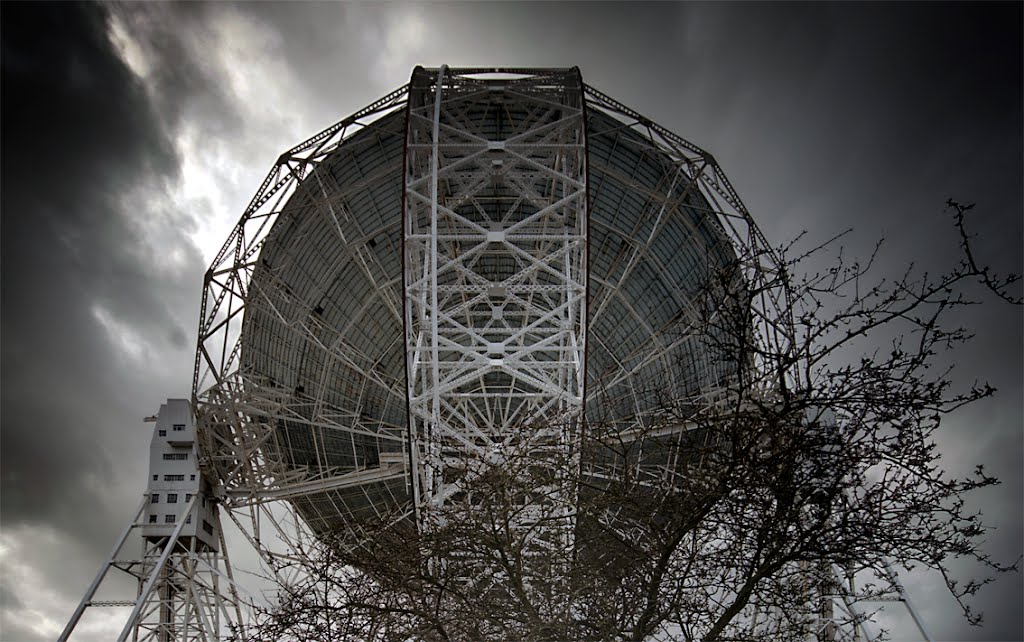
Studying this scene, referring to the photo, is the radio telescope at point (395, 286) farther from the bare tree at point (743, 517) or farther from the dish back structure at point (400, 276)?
the bare tree at point (743, 517)

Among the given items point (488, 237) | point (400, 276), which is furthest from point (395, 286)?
point (488, 237)

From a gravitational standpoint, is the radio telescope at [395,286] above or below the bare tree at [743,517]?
above

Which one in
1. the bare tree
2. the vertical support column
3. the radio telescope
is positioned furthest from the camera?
the radio telescope

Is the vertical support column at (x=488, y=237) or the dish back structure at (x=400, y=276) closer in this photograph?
the vertical support column at (x=488, y=237)

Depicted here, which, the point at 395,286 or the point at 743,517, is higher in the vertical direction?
the point at 395,286

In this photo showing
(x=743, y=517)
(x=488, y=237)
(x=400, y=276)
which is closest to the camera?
(x=743, y=517)

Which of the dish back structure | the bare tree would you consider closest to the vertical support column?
the dish back structure

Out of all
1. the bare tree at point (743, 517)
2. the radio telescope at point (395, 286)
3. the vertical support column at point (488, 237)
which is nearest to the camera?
the bare tree at point (743, 517)

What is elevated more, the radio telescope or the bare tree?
the radio telescope

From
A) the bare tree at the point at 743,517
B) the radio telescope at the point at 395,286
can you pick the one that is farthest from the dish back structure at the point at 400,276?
the bare tree at the point at 743,517

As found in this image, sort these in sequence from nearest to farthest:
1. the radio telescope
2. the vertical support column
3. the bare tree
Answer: the bare tree, the vertical support column, the radio telescope

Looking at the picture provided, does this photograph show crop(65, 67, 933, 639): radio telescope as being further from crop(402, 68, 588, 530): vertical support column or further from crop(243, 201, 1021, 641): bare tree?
crop(243, 201, 1021, 641): bare tree

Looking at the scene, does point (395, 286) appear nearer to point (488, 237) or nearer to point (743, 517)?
point (488, 237)

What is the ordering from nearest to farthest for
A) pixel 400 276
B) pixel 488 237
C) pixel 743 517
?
pixel 743 517
pixel 488 237
pixel 400 276
